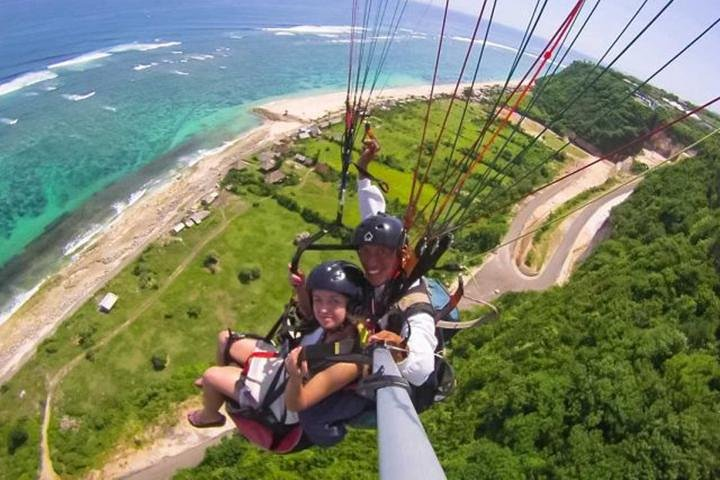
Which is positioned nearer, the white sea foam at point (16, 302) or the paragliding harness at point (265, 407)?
the paragliding harness at point (265, 407)

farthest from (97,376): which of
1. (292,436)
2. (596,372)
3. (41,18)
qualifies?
(41,18)

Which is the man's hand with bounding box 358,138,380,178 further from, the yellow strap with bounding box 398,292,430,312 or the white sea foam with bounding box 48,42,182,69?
the white sea foam with bounding box 48,42,182,69

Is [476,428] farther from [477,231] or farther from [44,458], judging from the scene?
[477,231]

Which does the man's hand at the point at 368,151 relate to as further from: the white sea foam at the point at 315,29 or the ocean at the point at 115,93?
the white sea foam at the point at 315,29

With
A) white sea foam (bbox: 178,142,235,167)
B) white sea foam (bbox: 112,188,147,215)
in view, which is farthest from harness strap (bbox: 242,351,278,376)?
white sea foam (bbox: 178,142,235,167)

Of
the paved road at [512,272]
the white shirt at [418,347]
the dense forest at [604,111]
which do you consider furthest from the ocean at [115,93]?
the white shirt at [418,347]

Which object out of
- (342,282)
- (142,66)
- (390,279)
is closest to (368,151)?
(390,279)

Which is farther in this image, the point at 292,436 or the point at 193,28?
the point at 193,28
